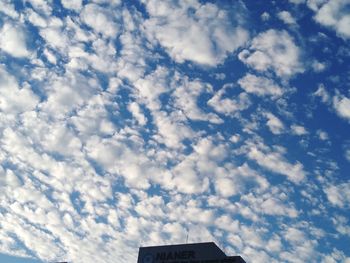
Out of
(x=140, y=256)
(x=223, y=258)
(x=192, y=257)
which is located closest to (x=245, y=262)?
(x=223, y=258)

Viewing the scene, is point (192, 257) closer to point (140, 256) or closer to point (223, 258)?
point (223, 258)

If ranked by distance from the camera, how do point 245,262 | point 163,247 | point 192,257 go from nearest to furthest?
point 245,262 → point 192,257 → point 163,247

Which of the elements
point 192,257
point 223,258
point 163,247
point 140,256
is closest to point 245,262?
point 223,258

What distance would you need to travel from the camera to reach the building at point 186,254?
4072 cm

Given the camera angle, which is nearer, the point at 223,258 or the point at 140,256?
the point at 223,258

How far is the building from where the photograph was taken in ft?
134

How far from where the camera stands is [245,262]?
3862 cm

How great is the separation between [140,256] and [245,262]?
45.7 feet

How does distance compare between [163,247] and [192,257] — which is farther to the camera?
[163,247]

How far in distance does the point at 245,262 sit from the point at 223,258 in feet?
8.03

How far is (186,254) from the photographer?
43469 mm

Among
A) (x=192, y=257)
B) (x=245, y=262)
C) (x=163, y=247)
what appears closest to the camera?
(x=245, y=262)

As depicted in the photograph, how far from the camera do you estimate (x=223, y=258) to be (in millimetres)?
40125

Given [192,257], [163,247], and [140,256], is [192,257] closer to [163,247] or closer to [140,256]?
[163,247]
